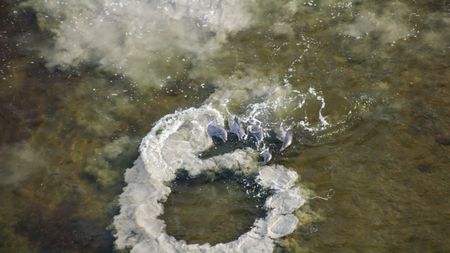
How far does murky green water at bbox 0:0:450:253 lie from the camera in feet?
13.6

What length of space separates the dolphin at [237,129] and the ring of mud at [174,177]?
147 millimetres

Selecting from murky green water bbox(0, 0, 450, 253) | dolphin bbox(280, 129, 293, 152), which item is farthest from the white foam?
dolphin bbox(280, 129, 293, 152)

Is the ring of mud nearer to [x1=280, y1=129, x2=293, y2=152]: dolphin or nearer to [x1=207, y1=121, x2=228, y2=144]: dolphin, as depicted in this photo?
[x1=207, y1=121, x2=228, y2=144]: dolphin

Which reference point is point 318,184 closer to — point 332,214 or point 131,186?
point 332,214

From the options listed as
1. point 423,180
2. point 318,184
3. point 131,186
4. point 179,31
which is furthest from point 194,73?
point 423,180

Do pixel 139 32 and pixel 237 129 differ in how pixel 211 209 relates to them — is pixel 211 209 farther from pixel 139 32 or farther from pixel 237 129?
pixel 139 32

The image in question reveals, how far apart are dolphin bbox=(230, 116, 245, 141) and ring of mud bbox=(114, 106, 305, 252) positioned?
147 mm

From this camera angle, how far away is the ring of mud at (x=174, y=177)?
13.3 ft

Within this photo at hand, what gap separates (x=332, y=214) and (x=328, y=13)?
268cm

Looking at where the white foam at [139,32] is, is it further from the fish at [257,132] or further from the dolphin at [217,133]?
the fish at [257,132]

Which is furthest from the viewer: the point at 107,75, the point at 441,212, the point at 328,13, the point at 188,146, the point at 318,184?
the point at 328,13

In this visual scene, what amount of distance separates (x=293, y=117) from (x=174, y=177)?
1.25 meters

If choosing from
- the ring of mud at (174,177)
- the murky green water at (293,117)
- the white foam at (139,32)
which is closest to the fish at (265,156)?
the ring of mud at (174,177)

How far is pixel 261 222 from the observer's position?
4137mm
